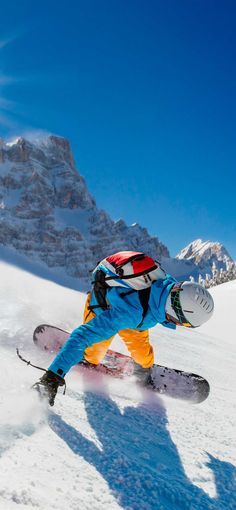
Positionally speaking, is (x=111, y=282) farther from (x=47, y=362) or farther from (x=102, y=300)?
(x=47, y=362)

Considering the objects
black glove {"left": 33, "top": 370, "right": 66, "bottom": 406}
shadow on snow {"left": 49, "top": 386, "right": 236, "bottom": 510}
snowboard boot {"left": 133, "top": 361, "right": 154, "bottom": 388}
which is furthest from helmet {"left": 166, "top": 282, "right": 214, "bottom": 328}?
snowboard boot {"left": 133, "top": 361, "right": 154, "bottom": 388}

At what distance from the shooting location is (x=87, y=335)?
3.28 metres

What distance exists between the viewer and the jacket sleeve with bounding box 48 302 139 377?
3.19 meters

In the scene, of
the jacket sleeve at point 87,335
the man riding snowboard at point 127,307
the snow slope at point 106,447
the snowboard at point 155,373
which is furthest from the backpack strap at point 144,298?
the snowboard at point 155,373

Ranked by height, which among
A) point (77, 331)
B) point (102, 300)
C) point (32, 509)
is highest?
point (102, 300)

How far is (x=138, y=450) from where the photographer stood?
277 centimetres

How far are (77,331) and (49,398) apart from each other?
590 mm

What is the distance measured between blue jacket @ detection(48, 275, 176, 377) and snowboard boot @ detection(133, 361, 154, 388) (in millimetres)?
954

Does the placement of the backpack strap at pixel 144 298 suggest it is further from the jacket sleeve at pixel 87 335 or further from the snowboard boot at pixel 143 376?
the snowboard boot at pixel 143 376

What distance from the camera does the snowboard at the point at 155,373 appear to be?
4188 millimetres

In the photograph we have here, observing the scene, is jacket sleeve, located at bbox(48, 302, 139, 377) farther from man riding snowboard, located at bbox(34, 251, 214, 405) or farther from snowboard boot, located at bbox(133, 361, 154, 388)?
snowboard boot, located at bbox(133, 361, 154, 388)

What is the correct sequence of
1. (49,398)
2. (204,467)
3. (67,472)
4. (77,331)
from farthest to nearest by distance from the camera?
(77,331) < (49,398) < (204,467) < (67,472)

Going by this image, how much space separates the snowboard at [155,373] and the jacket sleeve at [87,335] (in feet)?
3.83

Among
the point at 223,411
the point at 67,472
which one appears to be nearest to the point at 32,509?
the point at 67,472
